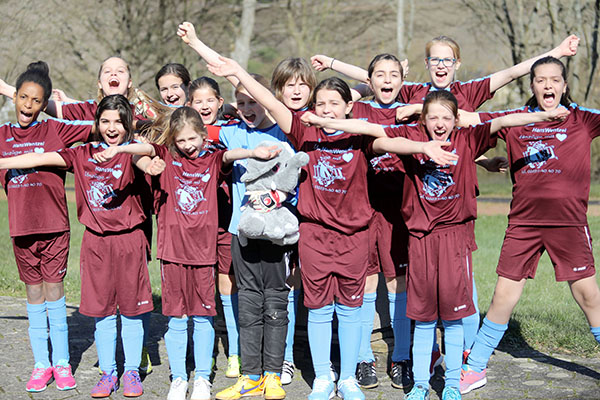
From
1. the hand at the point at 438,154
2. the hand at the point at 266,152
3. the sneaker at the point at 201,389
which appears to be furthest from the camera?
the sneaker at the point at 201,389

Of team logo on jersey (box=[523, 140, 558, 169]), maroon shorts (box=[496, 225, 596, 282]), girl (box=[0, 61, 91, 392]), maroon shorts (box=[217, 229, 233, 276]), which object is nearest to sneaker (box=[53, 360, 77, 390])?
girl (box=[0, 61, 91, 392])

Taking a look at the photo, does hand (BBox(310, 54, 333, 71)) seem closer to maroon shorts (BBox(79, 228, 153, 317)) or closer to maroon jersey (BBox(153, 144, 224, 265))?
maroon jersey (BBox(153, 144, 224, 265))

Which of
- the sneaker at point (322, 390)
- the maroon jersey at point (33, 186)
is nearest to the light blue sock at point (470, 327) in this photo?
the sneaker at point (322, 390)

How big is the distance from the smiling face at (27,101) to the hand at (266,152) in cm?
164

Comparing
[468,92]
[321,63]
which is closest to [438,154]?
[468,92]

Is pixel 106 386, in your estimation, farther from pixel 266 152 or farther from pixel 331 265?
pixel 266 152

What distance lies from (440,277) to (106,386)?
2.29m

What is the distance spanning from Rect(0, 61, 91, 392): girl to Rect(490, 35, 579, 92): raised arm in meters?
2.92

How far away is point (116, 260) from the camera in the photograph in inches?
189

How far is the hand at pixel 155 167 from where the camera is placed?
4.59m

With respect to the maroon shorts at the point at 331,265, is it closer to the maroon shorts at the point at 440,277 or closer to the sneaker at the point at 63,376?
the maroon shorts at the point at 440,277

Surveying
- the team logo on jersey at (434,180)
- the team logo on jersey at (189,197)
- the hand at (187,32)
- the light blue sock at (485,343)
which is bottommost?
the light blue sock at (485,343)

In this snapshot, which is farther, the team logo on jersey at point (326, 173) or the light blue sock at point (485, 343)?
the light blue sock at point (485, 343)

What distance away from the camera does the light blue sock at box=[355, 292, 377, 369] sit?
16.5 feet
